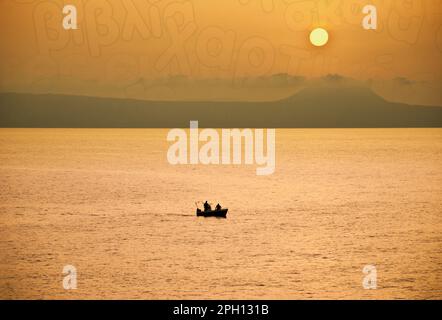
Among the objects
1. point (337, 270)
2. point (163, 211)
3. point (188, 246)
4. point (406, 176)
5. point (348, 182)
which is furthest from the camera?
point (406, 176)

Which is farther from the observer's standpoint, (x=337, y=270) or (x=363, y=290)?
(x=337, y=270)

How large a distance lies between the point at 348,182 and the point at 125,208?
43.7 meters

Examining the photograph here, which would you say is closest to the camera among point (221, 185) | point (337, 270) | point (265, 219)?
point (337, 270)

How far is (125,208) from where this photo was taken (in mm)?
55906

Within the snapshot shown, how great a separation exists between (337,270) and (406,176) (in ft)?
230

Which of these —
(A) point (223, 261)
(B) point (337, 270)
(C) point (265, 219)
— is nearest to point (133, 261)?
(A) point (223, 261)

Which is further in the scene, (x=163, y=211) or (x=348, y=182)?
(x=348, y=182)

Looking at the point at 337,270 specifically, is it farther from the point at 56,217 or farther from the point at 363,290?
the point at 56,217

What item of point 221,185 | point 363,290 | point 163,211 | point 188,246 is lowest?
point 363,290

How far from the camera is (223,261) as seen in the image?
32.6 metres
